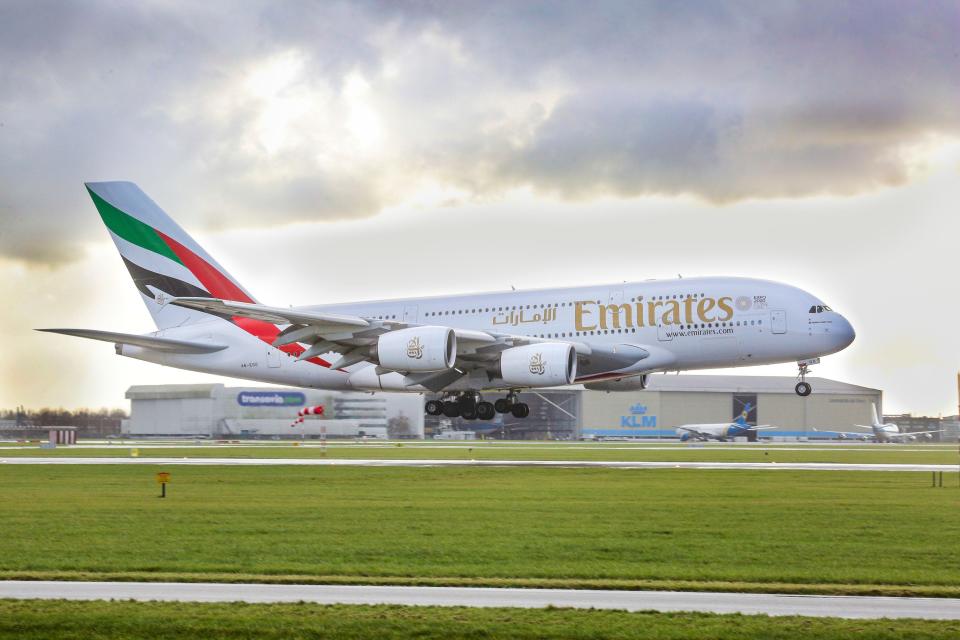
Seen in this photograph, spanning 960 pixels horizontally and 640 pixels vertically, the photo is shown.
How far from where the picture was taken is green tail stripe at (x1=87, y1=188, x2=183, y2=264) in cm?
5703

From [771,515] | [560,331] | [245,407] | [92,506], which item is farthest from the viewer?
[245,407]

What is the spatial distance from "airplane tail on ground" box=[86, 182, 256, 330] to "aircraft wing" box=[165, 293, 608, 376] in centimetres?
803

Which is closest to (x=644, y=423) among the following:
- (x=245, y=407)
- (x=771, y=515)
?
(x=245, y=407)

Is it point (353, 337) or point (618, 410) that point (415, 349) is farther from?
point (618, 410)

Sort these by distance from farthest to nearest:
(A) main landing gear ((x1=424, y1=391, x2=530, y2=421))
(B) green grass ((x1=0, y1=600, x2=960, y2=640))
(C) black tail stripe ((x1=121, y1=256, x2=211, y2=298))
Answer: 1. (C) black tail stripe ((x1=121, y1=256, x2=211, y2=298))
2. (A) main landing gear ((x1=424, y1=391, x2=530, y2=421))
3. (B) green grass ((x1=0, y1=600, x2=960, y2=640))

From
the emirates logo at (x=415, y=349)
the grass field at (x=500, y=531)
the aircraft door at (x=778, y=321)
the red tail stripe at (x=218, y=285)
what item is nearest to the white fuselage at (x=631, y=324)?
the aircraft door at (x=778, y=321)

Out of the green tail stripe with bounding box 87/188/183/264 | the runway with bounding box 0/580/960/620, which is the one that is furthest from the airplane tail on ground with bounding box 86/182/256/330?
the runway with bounding box 0/580/960/620

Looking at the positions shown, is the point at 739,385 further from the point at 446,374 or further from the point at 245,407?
the point at 446,374

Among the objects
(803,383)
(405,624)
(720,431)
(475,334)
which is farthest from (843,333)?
(720,431)

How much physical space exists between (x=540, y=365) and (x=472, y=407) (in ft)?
22.4

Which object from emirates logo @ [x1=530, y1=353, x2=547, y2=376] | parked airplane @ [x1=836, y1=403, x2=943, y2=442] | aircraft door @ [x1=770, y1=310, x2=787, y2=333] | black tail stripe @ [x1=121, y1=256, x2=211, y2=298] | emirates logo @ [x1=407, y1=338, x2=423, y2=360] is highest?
black tail stripe @ [x1=121, y1=256, x2=211, y2=298]

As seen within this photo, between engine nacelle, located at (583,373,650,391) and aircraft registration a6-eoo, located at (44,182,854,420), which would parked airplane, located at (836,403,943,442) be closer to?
engine nacelle, located at (583,373,650,391)

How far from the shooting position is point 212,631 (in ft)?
50.3

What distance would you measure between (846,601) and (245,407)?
368 feet
